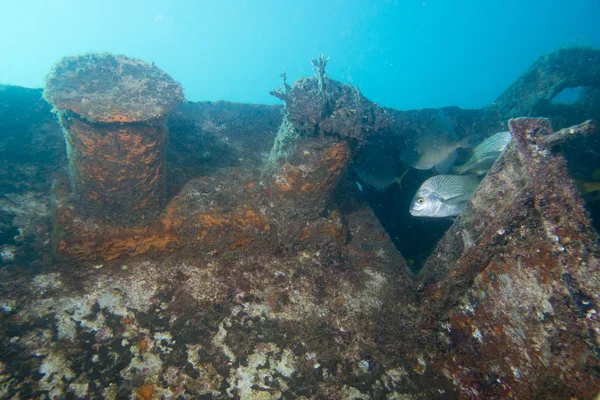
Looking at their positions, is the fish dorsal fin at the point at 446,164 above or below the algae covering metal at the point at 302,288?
above

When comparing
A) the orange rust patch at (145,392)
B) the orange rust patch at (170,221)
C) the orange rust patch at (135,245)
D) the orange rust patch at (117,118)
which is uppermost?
the orange rust patch at (117,118)

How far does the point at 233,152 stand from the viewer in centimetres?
468

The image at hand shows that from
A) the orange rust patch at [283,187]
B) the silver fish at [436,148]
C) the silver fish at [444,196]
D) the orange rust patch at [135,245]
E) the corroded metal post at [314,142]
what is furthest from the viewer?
the silver fish at [436,148]

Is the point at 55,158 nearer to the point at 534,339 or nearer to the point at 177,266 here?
Answer: the point at 177,266

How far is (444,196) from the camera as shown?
12.5 feet

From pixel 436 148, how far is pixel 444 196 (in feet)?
3.38

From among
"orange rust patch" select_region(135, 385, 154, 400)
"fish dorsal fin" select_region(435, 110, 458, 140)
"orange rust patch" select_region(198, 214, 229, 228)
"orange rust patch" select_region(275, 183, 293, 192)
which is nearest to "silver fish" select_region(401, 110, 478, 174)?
"fish dorsal fin" select_region(435, 110, 458, 140)

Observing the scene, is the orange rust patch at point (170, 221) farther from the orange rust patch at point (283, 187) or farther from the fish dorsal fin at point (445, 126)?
the fish dorsal fin at point (445, 126)

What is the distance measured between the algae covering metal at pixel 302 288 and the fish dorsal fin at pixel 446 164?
161 centimetres

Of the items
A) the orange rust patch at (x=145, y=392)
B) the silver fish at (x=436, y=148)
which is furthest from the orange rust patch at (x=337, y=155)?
the orange rust patch at (x=145, y=392)

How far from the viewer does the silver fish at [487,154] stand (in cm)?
389

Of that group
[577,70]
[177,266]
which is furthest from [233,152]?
[577,70]

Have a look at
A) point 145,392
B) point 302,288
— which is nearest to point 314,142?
point 302,288

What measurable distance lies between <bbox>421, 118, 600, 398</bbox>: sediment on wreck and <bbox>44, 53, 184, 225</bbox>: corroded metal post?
133 inches
